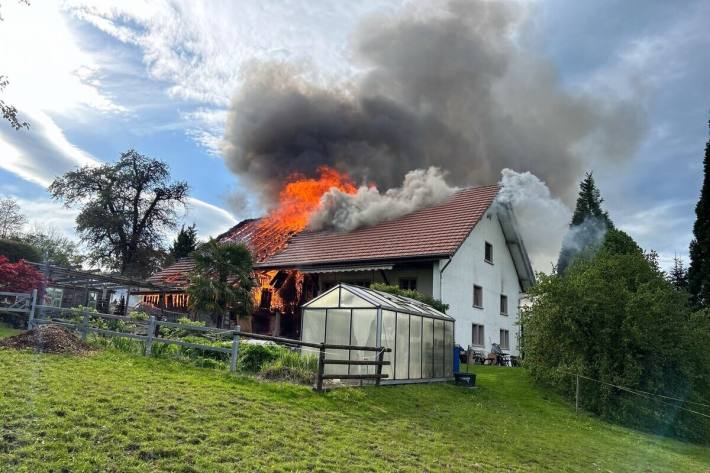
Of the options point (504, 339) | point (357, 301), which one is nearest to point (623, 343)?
point (357, 301)

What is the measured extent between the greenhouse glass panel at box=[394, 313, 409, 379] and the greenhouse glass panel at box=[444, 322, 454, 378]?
268cm

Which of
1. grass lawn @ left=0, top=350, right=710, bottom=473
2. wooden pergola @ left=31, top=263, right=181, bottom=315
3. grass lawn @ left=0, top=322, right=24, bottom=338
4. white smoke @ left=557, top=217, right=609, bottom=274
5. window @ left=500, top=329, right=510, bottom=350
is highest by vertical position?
white smoke @ left=557, top=217, right=609, bottom=274

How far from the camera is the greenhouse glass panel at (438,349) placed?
16.8 metres

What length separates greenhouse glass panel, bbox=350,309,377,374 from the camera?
14383mm

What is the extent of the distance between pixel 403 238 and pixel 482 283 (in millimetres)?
4752

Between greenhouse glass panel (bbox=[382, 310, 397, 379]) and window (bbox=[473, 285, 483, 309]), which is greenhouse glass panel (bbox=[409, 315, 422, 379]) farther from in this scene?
window (bbox=[473, 285, 483, 309])

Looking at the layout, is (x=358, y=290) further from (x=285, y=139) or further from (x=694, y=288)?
(x=694, y=288)

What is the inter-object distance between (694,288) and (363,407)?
76.8 feet

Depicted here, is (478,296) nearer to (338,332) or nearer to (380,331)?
(338,332)

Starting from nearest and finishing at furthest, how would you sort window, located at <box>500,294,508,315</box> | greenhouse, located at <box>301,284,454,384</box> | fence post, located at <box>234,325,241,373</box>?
fence post, located at <box>234,325,241,373</box>
greenhouse, located at <box>301,284,454,384</box>
window, located at <box>500,294,508,315</box>

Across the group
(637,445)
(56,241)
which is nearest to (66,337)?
(637,445)

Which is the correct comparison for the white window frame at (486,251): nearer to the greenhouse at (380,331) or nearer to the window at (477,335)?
the window at (477,335)

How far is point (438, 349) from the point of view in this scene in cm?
1706

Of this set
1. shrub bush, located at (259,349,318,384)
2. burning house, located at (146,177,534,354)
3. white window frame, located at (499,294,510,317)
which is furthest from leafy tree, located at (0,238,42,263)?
white window frame, located at (499,294,510,317)
